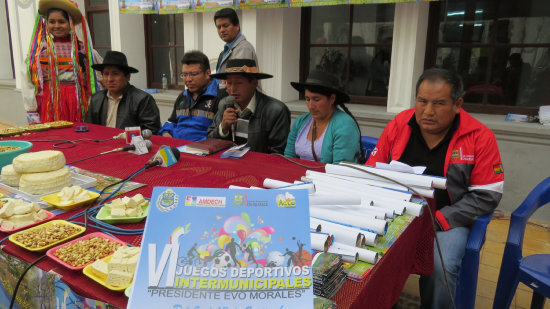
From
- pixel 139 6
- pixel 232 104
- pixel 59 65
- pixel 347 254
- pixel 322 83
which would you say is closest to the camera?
pixel 347 254

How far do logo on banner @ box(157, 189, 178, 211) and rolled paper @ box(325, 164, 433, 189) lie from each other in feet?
2.59

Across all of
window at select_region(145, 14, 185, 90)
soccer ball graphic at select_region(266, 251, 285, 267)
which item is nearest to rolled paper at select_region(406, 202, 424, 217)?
soccer ball graphic at select_region(266, 251, 285, 267)

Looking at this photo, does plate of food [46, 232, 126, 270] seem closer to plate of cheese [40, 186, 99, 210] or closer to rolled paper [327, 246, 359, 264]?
plate of cheese [40, 186, 99, 210]

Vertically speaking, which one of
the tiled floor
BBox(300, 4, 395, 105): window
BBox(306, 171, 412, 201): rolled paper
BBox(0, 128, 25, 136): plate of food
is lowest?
the tiled floor

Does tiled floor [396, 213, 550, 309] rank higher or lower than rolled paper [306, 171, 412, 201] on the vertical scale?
lower

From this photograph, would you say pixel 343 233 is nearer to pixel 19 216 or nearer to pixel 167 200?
pixel 167 200

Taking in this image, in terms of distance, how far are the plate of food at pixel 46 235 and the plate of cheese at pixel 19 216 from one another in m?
0.05

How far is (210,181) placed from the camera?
59.1 inches

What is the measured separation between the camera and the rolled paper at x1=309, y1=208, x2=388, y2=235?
3.24ft

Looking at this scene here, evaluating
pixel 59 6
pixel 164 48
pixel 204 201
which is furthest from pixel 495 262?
pixel 164 48

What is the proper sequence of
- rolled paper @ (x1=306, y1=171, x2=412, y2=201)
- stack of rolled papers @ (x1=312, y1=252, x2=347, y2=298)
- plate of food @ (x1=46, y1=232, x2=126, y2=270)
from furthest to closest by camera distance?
rolled paper @ (x1=306, y1=171, x2=412, y2=201) → plate of food @ (x1=46, y1=232, x2=126, y2=270) → stack of rolled papers @ (x1=312, y1=252, x2=347, y2=298)

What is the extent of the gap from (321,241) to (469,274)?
3.13ft

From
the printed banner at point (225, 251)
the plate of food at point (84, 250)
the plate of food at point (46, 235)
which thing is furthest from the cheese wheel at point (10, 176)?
the printed banner at point (225, 251)

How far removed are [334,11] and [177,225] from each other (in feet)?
11.2
